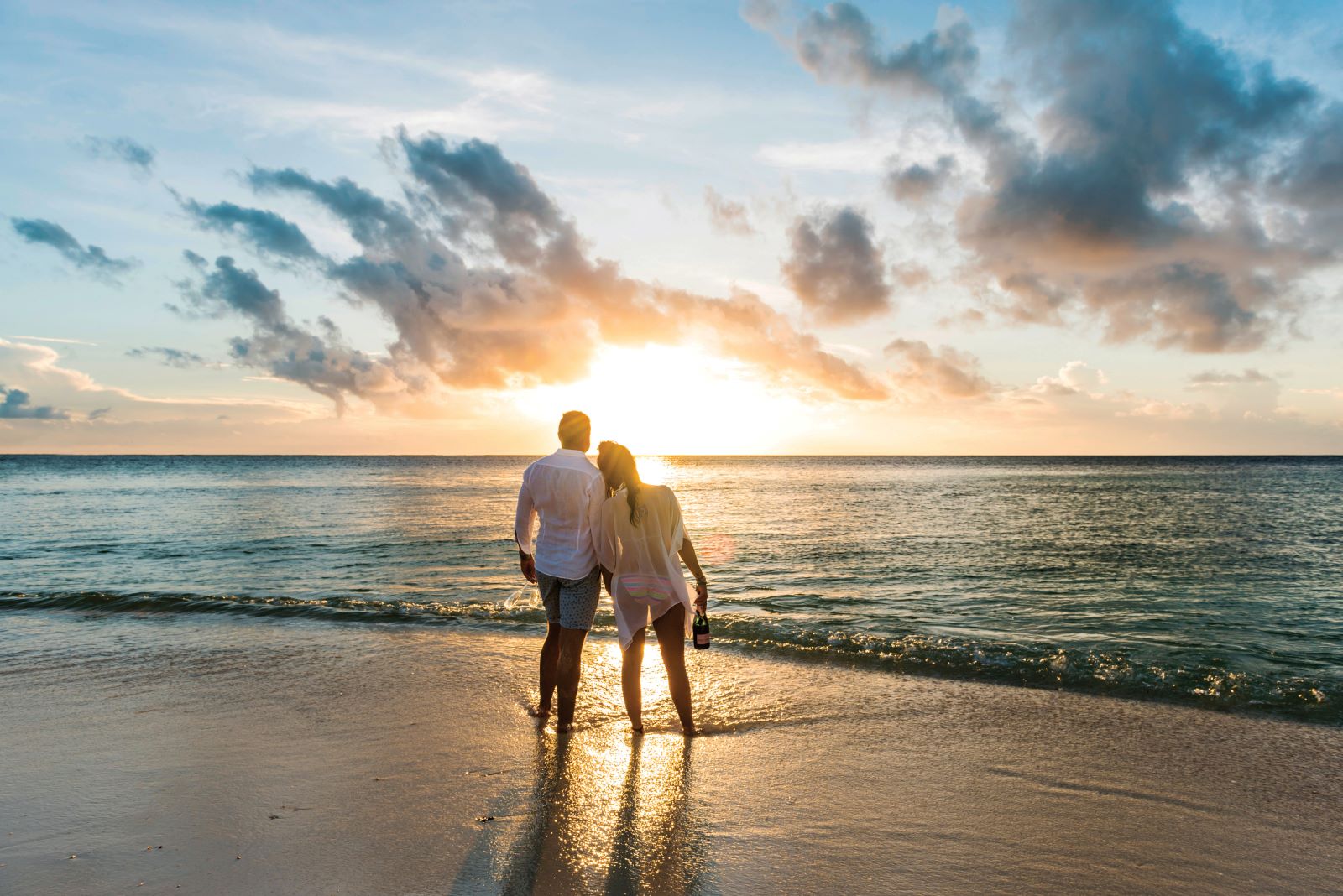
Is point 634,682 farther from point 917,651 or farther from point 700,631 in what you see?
point 917,651

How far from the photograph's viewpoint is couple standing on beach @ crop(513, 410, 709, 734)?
18.1 feet

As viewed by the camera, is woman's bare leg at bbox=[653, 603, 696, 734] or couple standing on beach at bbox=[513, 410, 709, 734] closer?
couple standing on beach at bbox=[513, 410, 709, 734]

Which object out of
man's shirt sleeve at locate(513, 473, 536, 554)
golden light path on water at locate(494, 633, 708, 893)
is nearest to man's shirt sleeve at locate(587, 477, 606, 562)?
man's shirt sleeve at locate(513, 473, 536, 554)

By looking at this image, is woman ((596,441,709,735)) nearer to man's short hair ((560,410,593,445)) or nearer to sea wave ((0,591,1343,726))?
man's short hair ((560,410,593,445))

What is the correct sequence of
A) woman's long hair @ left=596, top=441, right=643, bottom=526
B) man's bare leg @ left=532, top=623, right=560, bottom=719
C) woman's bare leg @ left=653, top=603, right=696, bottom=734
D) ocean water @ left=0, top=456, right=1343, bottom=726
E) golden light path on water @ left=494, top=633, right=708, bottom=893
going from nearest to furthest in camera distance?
golden light path on water @ left=494, top=633, right=708, bottom=893
woman's long hair @ left=596, top=441, right=643, bottom=526
woman's bare leg @ left=653, top=603, right=696, bottom=734
man's bare leg @ left=532, top=623, right=560, bottom=719
ocean water @ left=0, top=456, right=1343, bottom=726

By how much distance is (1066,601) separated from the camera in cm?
1271

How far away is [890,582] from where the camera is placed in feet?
47.5

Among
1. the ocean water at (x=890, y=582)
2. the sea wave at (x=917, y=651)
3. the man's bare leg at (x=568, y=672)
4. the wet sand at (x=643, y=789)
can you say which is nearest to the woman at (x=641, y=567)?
the man's bare leg at (x=568, y=672)

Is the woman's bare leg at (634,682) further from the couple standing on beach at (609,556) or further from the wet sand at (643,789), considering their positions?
the wet sand at (643,789)

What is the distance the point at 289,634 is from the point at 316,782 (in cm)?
543

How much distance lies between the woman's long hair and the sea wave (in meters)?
3.90

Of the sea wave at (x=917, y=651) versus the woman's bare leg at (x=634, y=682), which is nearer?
the woman's bare leg at (x=634, y=682)

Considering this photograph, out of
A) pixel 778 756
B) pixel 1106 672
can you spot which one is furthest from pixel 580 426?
pixel 1106 672

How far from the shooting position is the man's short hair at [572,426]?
230 inches
